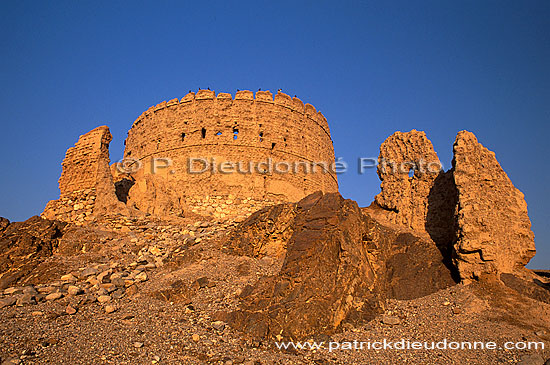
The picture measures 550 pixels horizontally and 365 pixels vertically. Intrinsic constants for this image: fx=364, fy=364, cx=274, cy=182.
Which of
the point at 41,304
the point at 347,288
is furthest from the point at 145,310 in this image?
the point at 347,288

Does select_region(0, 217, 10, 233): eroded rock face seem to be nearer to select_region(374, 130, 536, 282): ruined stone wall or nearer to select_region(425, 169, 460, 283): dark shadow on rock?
select_region(374, 130, 536, 282): ruined stone wall

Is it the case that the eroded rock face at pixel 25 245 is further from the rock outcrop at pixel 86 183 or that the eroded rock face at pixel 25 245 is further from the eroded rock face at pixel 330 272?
the eroded rock face at pixel 330 272

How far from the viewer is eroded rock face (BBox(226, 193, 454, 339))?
251 inches

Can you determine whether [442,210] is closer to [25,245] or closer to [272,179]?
[272,179]

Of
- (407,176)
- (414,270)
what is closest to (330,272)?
(414,270)

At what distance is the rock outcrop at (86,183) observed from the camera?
11.7 metres

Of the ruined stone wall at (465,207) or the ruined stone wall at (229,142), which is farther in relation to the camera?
the ruined stone wall at (229,142)

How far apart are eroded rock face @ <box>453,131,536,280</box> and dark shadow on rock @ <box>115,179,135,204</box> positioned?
10624 millimetres

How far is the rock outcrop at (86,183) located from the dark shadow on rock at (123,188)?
1053 mm

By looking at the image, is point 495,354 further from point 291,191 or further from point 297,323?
point 291,191

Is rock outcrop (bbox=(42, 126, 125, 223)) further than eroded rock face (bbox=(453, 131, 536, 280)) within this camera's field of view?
Yes

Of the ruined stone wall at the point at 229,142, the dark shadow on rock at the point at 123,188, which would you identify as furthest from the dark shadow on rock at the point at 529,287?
the dark shadow on rock at the point at 123,188

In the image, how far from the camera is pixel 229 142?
1552 centimetres

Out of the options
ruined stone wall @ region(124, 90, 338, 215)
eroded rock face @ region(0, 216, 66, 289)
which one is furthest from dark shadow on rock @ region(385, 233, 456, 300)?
eroded rock face @ region(0, 216, 66, 289)
